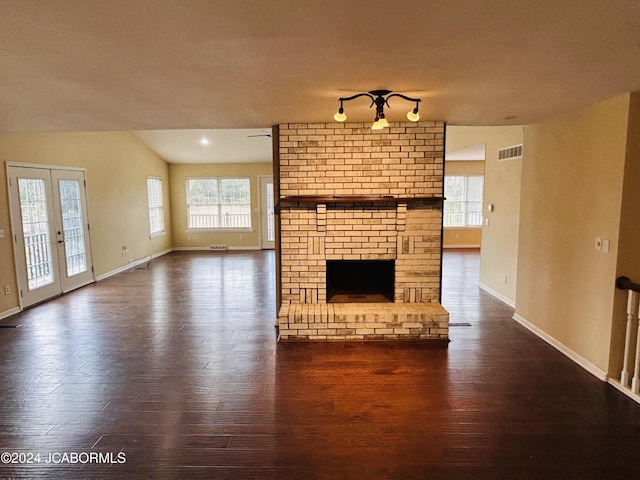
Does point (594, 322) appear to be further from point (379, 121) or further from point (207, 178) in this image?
point (207, 178)

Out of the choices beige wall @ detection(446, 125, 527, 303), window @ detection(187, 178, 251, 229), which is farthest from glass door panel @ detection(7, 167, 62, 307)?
beige wall @ detection(446, 125, 527, 303)

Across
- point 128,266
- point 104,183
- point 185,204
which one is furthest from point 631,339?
point 185,204

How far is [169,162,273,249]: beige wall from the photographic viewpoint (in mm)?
10133

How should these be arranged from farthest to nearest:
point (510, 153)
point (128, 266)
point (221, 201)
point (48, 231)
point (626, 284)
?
point (221, 201) → point (128, 266) → point (48, 231) → point (510, 153) → point (626, 284)

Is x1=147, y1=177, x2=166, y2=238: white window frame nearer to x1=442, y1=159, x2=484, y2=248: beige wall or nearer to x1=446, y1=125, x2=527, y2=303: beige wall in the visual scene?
x1=446, y1=125, x2=527, y2=303: beige wall

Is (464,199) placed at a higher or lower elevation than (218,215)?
higher

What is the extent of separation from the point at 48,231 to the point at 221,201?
496 cm

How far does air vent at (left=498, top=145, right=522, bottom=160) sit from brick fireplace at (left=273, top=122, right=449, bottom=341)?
59.8 inches

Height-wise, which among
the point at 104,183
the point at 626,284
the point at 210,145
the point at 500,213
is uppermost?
the point at 210,145

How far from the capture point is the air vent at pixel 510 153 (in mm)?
4941

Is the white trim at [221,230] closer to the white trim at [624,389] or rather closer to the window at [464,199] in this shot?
the window at [464,199]

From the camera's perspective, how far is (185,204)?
33.7 feet

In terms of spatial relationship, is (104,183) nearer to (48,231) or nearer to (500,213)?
(48,231)

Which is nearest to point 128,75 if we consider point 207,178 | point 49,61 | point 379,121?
point 49,61
